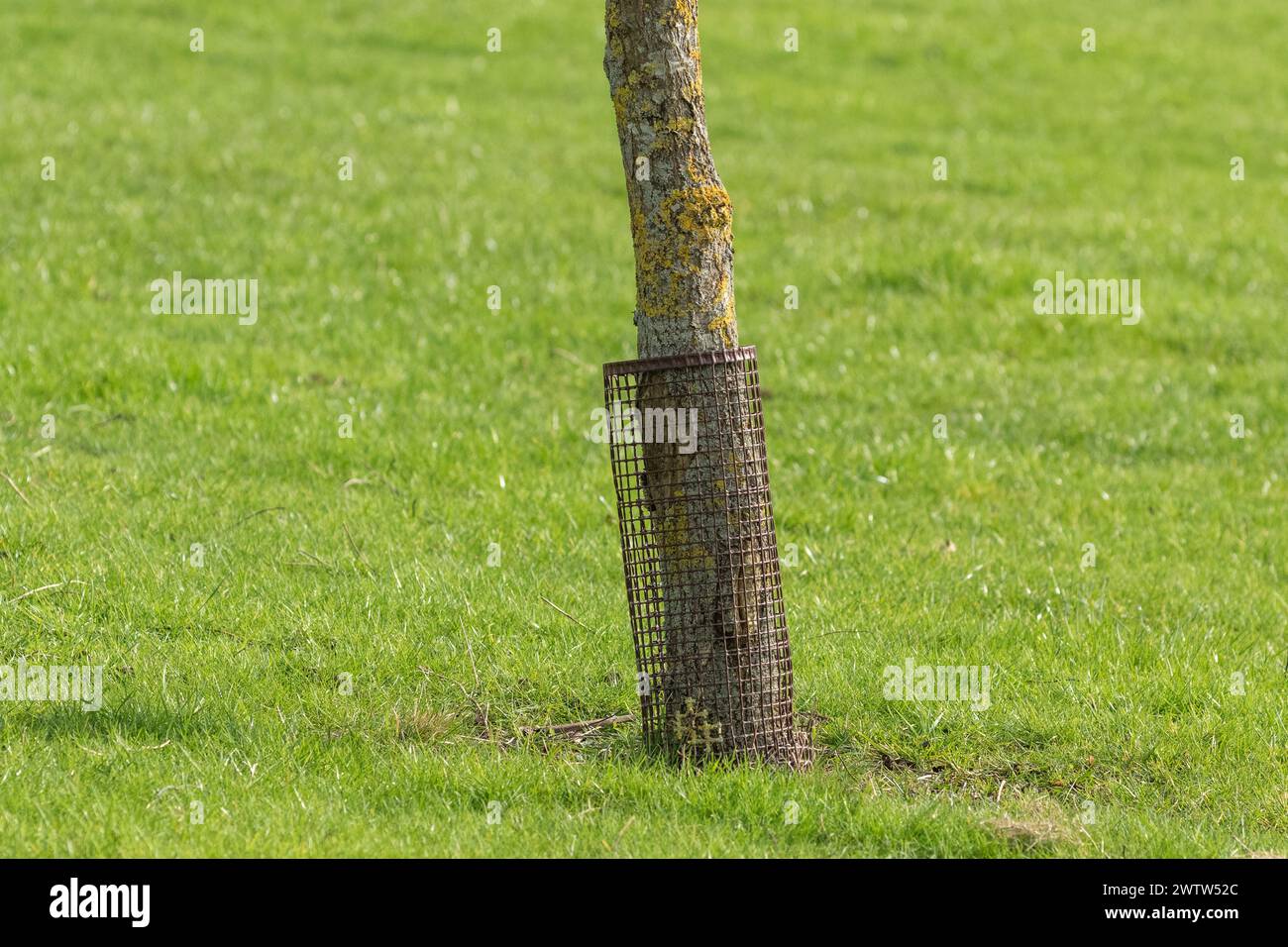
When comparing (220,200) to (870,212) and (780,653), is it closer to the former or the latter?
(870,212)

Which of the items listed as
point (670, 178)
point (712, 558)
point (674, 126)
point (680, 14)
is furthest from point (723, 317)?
point (680, 14)

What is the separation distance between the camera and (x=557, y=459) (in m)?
10.0

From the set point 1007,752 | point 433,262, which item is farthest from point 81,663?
point 433,262

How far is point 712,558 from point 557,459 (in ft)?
13.5

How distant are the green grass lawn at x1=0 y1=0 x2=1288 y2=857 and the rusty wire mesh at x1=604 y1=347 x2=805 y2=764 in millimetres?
268

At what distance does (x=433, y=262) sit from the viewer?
13711 millimetres

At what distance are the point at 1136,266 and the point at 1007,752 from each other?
9.78 meters

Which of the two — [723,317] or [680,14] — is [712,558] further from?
[680,14]

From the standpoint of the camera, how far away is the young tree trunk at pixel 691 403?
595 centimetres

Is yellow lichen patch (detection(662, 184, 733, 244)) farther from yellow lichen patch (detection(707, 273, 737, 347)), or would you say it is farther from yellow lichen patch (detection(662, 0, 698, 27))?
yellow lichen patch (detection(662, 0, 698, 27))

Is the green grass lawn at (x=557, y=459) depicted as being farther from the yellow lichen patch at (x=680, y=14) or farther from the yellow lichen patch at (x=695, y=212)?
the yellow lichen patch at (x=680, y=14)

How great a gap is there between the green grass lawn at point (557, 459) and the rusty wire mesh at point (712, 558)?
27 cm

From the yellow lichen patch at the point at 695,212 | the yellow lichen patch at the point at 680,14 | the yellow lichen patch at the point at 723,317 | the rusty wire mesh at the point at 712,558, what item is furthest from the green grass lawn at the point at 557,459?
the yellow lichen patch at the point at 680,14

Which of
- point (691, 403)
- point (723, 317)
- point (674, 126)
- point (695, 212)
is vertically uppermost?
point (674, 126)
